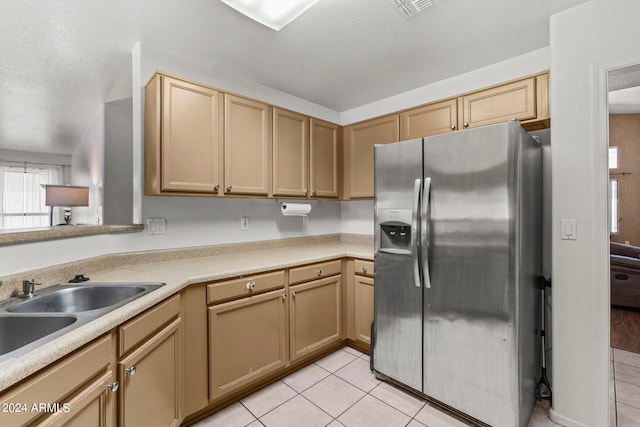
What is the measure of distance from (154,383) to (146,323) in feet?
1.03

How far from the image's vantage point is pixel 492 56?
2.18 meters

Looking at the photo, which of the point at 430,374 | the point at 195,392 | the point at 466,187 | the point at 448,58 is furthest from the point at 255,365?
the point at 448,58

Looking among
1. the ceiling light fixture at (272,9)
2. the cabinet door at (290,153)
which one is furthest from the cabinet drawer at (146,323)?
the ceiling light fixture at (272,9)

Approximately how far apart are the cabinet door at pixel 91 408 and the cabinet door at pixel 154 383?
0.06 metres

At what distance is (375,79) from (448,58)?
608mm

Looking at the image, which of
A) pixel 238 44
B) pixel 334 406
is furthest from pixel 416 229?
pixel 238 44

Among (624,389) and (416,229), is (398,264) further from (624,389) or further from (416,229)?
(624,389)

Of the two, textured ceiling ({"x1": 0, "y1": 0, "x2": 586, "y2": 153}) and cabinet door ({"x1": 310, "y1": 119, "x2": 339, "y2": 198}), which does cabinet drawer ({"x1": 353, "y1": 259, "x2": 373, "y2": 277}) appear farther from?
textured ceiling ({"x1": 0, "y1": 0, "x2": 586, "y2": 153})

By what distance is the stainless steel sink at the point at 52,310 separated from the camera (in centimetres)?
103

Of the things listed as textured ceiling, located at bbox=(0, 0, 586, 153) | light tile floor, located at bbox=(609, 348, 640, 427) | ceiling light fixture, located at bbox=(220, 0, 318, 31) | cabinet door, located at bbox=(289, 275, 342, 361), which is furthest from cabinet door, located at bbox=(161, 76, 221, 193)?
light tile floor, located at bbox=(609, 348, 640, 427)

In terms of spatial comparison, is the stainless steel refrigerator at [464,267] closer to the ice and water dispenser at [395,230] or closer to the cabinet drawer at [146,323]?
the ice and water dispenser at [395,230]

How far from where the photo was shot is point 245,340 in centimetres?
186

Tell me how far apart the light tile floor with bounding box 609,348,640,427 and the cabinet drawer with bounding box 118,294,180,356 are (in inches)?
101

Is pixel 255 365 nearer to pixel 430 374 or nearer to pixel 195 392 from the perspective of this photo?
pixel 195 392
